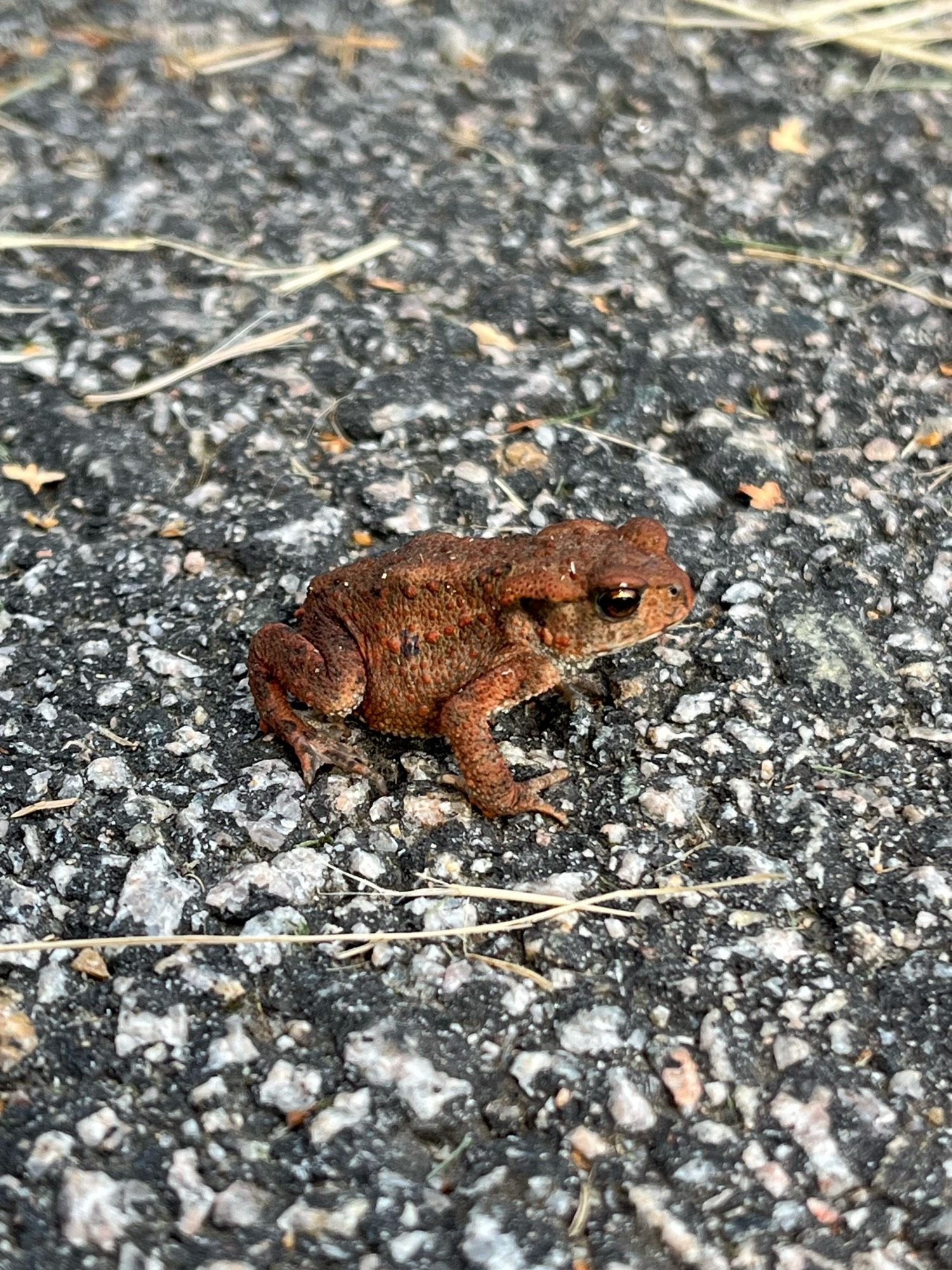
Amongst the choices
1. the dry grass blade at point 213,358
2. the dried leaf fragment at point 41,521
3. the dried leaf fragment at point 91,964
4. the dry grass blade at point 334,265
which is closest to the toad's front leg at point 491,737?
the dried leaf fragment at point 91,964

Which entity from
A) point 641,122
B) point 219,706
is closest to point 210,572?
point 219,706

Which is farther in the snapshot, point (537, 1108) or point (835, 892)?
point (835, 892)

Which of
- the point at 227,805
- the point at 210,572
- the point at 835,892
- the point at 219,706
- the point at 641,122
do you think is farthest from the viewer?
the point at 641,122

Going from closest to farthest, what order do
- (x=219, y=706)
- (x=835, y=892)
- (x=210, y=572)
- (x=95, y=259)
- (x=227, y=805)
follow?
1. (x=835, y=892)
2. (x=227, y=805)
3. (x=219, y=706)
4. (x=210, y=572)
5. (x=95, y=259)

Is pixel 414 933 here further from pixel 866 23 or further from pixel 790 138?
pixel 866 23

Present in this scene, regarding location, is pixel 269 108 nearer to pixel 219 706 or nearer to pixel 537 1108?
pixel 219 706

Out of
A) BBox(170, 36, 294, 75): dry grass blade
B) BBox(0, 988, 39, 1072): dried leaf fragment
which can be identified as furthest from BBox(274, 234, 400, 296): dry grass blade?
BBox(0, 988, 39, 1072): dried leaf fragment
